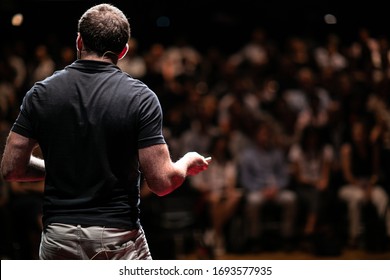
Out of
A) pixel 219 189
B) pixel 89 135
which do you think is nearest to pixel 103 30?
pixel 89 135

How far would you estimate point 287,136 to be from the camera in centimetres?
587

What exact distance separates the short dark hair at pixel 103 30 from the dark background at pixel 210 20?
3556mm

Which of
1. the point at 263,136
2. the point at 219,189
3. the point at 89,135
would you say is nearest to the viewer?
the point at 89,135

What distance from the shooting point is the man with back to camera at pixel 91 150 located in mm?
1786

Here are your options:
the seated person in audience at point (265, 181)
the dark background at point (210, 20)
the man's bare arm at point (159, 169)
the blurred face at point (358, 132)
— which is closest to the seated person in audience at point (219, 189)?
the seated person in audience at point (265, 181)

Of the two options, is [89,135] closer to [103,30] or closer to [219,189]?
[103,30]

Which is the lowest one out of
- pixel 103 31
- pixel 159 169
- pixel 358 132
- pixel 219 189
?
pixel 219 189

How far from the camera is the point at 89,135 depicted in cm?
179

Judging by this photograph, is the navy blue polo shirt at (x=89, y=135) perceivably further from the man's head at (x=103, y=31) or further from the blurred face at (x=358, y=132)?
the blurred face at (x=358, y=132)

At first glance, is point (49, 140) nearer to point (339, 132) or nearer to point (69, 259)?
point (69, 259)

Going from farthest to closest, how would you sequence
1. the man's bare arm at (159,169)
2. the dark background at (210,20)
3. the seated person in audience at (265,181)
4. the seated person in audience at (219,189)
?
the dark background at (210,20) → the seated person in audience at (265,181) → the seated person in audience at (219,189) → the man's bare arm at (159,169)

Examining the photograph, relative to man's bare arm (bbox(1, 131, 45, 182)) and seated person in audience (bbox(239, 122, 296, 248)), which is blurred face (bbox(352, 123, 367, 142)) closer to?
seated person in audience (bbox(239, 122, 296, 248))

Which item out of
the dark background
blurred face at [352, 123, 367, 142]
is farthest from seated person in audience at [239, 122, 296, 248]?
the dark background

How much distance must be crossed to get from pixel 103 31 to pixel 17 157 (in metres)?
0.41
